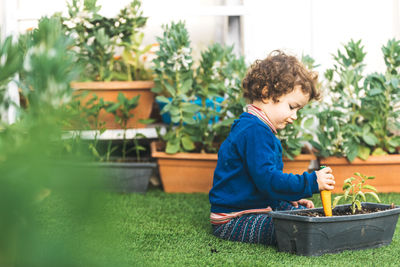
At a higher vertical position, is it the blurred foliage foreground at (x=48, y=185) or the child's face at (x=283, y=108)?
the blurred foliage foreground at (x=48, y=185)

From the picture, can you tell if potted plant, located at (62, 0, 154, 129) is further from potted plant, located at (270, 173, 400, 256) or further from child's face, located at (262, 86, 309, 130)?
potted plant, located at (270, 173, 400, 256)

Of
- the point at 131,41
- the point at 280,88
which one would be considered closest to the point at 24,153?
the point at 280,88

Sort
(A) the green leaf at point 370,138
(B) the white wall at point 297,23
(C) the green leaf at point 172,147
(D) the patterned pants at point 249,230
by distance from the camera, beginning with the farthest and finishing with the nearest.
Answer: (B) the white wall at point 297,23 < (C) the green leaf at point 172,147 < (A) the green leaf at point 370,138 < (D) the patterned pants at point 249,230

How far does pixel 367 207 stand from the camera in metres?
1.90

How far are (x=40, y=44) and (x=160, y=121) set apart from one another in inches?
124

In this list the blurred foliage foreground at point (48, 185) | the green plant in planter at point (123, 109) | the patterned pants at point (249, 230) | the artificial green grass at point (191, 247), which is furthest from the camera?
the green plant in planter at point (123, 109)

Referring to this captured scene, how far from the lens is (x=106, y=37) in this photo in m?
3.01

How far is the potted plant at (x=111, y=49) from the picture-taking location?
3.01 meters

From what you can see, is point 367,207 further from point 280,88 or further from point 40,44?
point 40,44

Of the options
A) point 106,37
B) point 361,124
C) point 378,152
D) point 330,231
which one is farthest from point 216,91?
point 330,231

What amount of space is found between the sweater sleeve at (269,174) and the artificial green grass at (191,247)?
0.22m

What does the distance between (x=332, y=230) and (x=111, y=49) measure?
195 cm

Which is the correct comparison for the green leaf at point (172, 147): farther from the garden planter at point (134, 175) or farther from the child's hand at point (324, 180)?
the child's hand at point (324, 180)

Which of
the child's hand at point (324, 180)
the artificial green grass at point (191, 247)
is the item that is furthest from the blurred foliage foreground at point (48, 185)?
the child's hand at point (324, 180)
